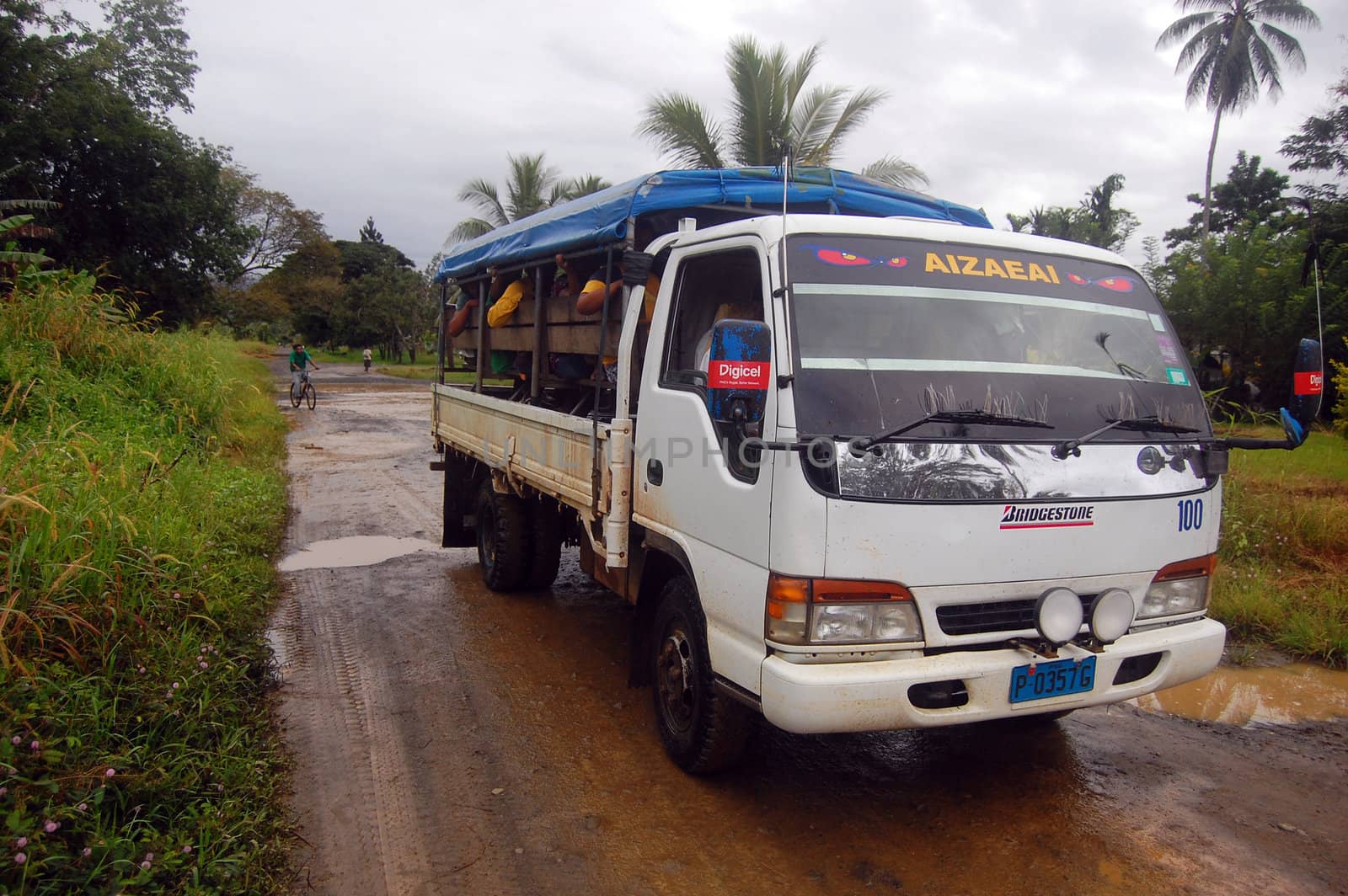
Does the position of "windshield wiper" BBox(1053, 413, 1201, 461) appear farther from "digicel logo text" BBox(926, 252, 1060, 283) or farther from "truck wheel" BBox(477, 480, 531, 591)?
"truck wheel" BBox(477, 480, 531, 591)

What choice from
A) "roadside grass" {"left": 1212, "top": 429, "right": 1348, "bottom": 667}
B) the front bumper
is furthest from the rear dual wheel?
"roadside grass" {"left": 1212, "top": 429, "right": 1348, "bottom": 667}

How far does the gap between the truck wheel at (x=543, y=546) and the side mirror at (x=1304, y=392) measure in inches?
158

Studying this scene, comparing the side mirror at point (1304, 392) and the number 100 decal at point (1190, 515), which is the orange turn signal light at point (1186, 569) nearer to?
the number 100 decal at point (1190, 515)

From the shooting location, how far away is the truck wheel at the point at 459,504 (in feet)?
22.4

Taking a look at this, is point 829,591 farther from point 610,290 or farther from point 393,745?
point 393,745

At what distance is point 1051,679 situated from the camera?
9.30 feet

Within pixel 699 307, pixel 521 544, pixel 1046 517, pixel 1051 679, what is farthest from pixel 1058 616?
pixel 521 544

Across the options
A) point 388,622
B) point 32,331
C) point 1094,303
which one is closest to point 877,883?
point 1094,303

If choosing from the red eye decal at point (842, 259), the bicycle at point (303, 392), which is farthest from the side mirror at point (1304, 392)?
the bicycle at point (303, 392)

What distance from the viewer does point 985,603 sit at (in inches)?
112

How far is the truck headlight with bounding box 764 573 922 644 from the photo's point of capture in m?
2.69

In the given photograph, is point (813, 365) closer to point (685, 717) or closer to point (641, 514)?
point (641, 514)

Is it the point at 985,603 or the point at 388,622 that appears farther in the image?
the point at 388,622

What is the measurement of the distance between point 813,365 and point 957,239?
92 cm
